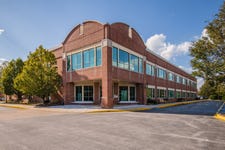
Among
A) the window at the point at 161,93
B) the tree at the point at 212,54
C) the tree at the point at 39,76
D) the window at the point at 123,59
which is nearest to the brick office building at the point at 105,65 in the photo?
the window at the point at 123,59

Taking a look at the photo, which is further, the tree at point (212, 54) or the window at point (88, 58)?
the window at point (88, 58)

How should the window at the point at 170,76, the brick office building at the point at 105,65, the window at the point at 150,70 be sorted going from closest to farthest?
the brick office building at the point at 105,65, the window at the point at 150,70, the window at the point at 170,76

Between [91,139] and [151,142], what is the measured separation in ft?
7.27

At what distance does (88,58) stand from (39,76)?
751cm

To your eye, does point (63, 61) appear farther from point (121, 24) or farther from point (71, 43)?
point (121, 24)

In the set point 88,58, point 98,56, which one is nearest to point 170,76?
point 88,58

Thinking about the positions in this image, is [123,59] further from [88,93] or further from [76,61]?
[88,93]

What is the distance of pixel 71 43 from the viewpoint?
25641 millimetres

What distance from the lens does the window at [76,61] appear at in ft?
79.6

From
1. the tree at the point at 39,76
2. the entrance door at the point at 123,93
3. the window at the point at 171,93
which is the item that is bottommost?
the window at the point at 171,93

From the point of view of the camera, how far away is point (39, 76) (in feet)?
78.1

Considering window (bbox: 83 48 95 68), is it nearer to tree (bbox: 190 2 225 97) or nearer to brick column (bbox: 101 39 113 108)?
brick column (bbox: 101 39 113 108)

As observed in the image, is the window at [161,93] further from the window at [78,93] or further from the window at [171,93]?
the window at [78,93]

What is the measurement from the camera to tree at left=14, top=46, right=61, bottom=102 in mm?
23359
